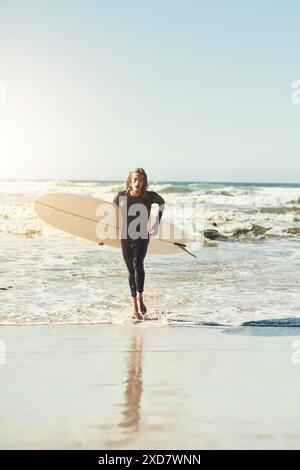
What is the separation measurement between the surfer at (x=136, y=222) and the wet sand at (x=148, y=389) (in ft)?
2.10

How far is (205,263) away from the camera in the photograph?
8.66m

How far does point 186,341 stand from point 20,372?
4.54 feet

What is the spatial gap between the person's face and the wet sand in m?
1.29

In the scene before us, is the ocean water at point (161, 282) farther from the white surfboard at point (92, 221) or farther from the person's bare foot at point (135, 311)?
the white surfboard at point (92, 221)

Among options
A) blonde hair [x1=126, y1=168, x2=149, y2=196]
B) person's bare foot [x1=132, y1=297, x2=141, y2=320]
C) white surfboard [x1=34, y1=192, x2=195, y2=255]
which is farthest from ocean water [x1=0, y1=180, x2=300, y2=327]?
blonde hair [x1=126, y1=168, x2=149, y2=196]

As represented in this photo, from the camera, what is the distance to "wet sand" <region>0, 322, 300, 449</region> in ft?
7.79

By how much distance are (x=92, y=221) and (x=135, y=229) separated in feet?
6.96

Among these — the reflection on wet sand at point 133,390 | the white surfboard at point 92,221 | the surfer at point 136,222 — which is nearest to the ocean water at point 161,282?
the surfer at point 136,222

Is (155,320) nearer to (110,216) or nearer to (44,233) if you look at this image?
(110,216)

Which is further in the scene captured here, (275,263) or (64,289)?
(275,263)

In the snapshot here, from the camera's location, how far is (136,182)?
4801 millimetres

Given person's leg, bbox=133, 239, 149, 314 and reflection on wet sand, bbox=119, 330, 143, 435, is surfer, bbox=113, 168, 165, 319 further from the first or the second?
reflection on wet sand, bbox=119, 330, 143, 435

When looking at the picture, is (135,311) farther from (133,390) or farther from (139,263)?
(133,390)
